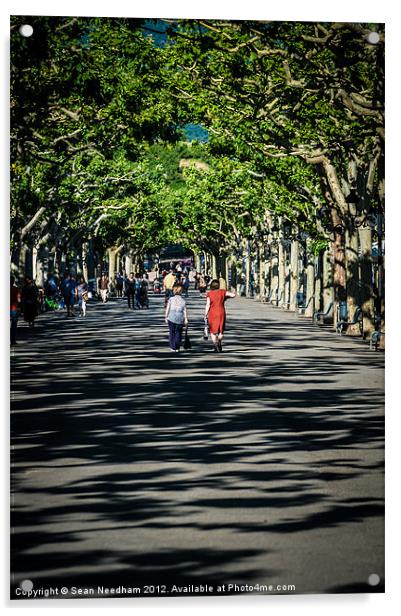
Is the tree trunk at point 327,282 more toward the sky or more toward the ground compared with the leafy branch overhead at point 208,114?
more toward the ground

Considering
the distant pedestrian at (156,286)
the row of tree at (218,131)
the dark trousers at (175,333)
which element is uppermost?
the row of tree at (218,131)

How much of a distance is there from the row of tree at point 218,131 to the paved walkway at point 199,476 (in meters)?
1.86

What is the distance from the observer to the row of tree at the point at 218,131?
12875mm

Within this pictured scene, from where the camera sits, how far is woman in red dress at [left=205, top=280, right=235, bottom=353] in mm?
22828

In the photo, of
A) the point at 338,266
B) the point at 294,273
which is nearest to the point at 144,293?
the point at 294,273

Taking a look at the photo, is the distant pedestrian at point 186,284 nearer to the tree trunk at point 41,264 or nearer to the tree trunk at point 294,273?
the tree trunk at point 294,273

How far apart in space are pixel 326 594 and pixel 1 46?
476 cm

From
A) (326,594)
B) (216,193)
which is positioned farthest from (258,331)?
(326,594)

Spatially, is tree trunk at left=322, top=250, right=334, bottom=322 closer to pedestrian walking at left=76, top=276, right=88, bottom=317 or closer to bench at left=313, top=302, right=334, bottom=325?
bench at left=313, top=302, right=334, bottom=325

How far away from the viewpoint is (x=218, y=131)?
30578mm

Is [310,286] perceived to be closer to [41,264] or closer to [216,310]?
[41,264]

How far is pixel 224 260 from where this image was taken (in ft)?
90.1

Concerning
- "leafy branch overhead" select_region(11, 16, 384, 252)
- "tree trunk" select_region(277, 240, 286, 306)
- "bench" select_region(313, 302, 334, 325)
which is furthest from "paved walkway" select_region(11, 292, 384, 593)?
"tree trunk" select_region(277, 240, 286, 306)

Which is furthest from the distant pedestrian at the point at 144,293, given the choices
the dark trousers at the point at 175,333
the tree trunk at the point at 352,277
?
the dark trousers at the point at 175,333
